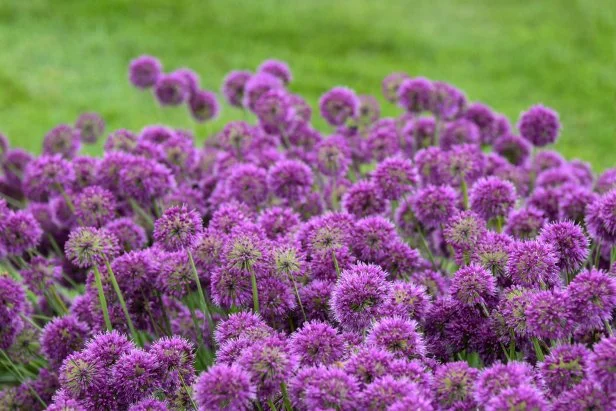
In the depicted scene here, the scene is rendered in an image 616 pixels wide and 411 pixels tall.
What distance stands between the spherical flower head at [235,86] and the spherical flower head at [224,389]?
2278 mm

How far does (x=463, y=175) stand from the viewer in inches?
109

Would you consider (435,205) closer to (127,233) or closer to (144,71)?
(127,233)

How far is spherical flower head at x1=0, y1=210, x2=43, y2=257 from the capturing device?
2.62 meters

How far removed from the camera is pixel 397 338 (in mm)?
1851

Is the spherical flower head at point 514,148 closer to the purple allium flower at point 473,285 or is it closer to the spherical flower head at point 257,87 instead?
the spherical flower head at point 257,87

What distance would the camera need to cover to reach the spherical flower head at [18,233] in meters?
2.62

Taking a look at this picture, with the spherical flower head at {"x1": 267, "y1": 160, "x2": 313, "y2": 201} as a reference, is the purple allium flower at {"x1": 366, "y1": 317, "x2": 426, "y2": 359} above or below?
below

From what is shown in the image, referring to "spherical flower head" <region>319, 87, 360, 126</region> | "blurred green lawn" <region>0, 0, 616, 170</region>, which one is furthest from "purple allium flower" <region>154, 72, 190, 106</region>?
"blurred green lawn" <region>0, 0, 616, 170</region>

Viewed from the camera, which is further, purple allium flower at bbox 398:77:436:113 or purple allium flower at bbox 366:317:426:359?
purple allium flower at bbox 398:77:436:113

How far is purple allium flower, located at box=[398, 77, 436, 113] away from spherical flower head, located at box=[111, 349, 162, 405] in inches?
72.1

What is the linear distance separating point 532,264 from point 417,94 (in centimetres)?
155

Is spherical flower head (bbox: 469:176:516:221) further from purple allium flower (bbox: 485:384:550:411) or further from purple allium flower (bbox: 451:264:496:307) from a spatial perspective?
purple allium flower (bbox: 485:384:550:411)

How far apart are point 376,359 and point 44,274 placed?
1440 mm

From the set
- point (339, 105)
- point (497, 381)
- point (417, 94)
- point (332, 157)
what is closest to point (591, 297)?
point (497, 381)
